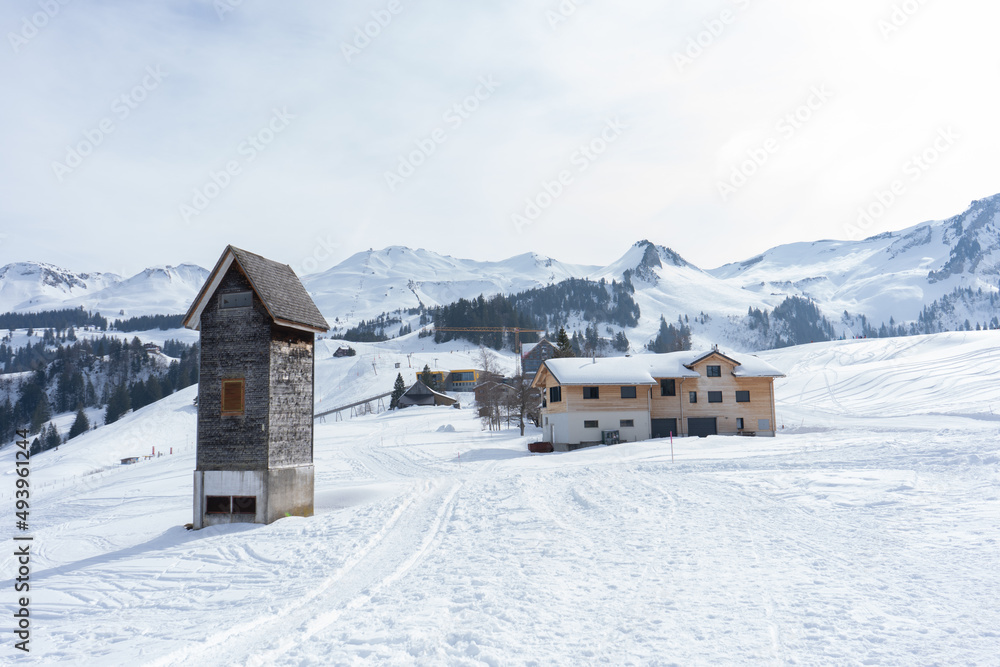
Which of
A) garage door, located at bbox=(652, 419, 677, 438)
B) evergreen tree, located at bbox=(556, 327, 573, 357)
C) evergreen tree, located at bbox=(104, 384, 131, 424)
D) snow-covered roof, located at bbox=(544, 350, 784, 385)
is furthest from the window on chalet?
evergreen tree, located at bbox=(104, 384, 131, 424)

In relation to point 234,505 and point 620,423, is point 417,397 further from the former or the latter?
point 234,505

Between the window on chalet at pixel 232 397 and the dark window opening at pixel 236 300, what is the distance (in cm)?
279

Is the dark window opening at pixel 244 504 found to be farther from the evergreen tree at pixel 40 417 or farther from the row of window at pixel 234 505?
the evergreen tree at pixel 40 417

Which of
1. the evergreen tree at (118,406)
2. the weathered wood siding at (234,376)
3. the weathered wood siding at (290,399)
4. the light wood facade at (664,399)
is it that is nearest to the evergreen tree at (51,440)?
the evergreen tree at (118,406)

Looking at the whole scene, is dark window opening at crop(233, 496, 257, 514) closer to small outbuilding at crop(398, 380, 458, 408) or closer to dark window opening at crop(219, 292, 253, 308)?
dark window opening at crop(219, 292, 253, 308)

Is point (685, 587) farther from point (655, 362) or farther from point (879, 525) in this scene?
point (655, 362)

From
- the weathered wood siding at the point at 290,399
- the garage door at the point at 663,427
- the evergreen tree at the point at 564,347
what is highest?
the evergreen tree at the point at 564,347

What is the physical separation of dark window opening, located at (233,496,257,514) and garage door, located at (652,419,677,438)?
3551cm

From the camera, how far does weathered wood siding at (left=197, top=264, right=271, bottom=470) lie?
22.9 m

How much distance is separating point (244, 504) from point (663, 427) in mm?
36331

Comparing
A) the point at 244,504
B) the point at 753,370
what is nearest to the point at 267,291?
the point at 244,504

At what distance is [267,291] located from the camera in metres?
23.8

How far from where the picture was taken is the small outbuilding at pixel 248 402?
2270cm

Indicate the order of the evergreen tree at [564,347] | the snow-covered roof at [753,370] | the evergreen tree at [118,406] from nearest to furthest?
the snow-covered roof at [753,370] → the evergreen tree at [564,347] → the evergreen tree at [118,406]
